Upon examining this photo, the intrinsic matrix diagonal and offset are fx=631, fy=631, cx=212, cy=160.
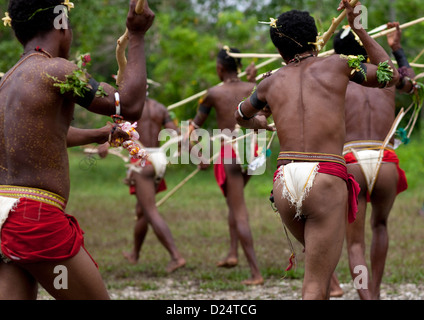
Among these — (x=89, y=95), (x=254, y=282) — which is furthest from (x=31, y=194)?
(x=254, y=282)

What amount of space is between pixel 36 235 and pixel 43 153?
398mm

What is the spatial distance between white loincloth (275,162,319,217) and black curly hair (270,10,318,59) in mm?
736

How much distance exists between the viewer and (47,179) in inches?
122

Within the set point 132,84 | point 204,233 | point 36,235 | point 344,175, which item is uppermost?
point 132,84

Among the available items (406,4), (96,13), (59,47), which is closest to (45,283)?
(59,47)

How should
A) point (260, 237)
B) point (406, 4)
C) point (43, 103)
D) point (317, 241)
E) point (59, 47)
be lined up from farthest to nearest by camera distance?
point (406, 4) → point (260, 237) → point (317, 241) → point (59, 47) → point (43, 103)

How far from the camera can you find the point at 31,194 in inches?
121

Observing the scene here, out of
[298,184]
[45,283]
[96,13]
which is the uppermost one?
[96,13]

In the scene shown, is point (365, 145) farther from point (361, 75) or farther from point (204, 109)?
point (204, 109)

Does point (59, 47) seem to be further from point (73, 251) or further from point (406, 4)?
point (406, 4)

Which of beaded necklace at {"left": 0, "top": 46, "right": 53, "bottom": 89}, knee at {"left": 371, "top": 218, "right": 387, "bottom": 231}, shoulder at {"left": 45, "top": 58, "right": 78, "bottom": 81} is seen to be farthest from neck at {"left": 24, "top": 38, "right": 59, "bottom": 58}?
knee at {"left": 371, "top": 218, "right": 387, "bottom": 231}

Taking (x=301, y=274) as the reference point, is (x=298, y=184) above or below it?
above

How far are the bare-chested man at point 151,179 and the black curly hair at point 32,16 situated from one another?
391 cm

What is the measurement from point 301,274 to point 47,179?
409 centimetres
